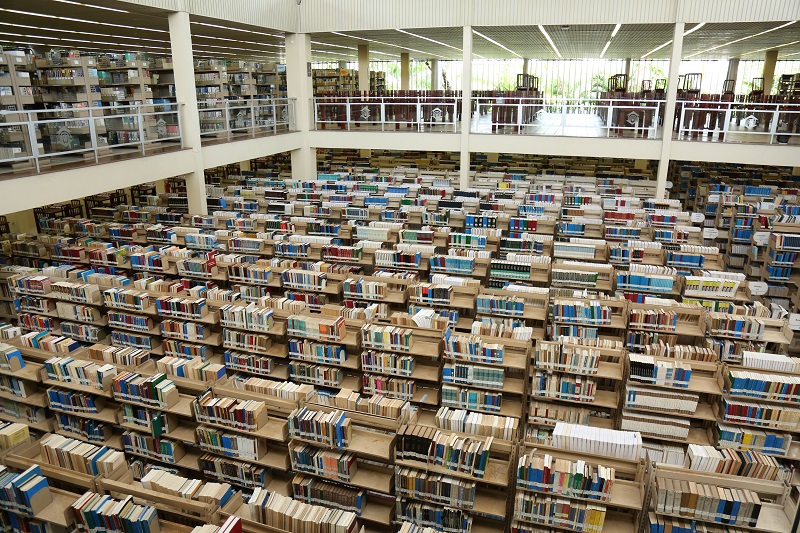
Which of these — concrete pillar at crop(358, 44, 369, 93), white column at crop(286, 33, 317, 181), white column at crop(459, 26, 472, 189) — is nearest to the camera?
white column at crop(459, 26, 472, 189)

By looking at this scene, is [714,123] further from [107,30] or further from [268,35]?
[107,30]

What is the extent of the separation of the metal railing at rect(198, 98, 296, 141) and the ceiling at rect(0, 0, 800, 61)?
1877 millimetres

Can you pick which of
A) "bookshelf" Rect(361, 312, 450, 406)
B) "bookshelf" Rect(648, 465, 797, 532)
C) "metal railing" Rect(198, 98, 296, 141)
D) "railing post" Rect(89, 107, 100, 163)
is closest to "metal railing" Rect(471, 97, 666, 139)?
"metal railing" Rect(198, 98, 296, 141)

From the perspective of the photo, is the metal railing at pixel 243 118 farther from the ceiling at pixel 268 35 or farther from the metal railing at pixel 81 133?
the ceiling at pixel 268 35

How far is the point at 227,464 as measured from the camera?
552 centimetres

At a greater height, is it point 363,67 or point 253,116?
point 363,67

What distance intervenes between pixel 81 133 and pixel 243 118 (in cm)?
497

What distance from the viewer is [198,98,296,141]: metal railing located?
1285 cm

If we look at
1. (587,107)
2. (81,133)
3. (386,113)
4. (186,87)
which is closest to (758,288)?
(587,107)

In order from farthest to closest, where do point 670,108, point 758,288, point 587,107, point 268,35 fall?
1. point 268,35
2. point 587,107
3. point 670,108
4. point 758,288

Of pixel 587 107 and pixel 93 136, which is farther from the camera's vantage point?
pixel 587 107

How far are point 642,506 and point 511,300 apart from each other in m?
3.47

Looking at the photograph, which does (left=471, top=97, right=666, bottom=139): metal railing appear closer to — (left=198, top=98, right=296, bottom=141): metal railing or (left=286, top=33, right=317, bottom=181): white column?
(left=286, top=33, right=317, bottom=181): white column

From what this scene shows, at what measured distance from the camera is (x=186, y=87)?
36.8ft
